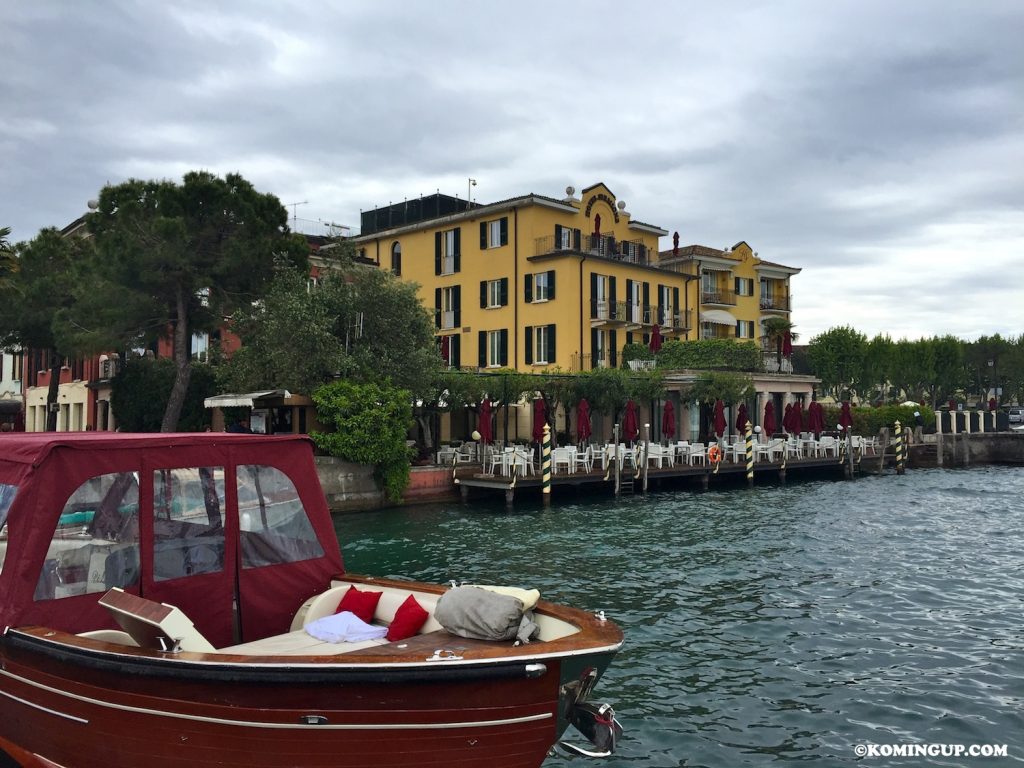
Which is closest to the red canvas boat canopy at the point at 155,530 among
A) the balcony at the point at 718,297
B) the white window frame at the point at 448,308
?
the white window frame at the point at 448,308

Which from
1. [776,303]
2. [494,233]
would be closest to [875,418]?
[776,303]

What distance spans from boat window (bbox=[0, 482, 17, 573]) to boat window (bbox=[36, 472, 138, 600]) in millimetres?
495

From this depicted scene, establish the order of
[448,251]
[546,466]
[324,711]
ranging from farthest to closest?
[448,251] → [546,466] → [324,711]

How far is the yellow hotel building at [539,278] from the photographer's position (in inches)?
1640

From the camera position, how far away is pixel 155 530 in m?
6.77

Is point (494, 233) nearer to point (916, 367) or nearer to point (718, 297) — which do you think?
point (718, 297)

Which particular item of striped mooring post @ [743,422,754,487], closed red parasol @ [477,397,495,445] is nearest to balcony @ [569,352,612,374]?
striped mooring post @ [743,422,754,487]

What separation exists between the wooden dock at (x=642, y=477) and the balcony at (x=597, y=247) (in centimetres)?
1314

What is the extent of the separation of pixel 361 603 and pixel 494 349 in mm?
36657

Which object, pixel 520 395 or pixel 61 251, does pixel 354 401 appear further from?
pixel 61 251

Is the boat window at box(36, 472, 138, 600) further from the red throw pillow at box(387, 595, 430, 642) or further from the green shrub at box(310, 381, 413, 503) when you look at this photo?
the green shrub at box(310, 381, 413, 503)

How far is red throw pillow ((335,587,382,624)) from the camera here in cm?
757

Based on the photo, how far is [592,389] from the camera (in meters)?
34.3

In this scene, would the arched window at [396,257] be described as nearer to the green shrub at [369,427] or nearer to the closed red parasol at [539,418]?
the closed red parasol at [539,418]
